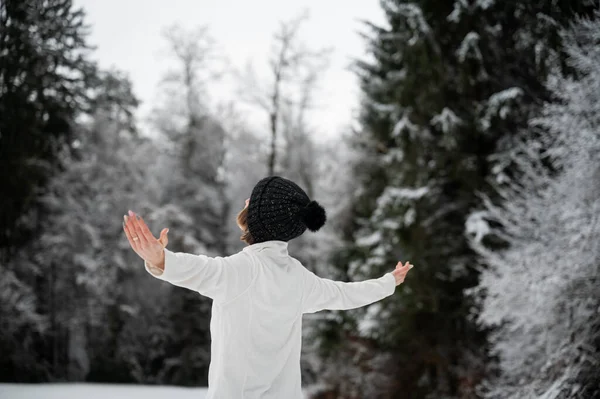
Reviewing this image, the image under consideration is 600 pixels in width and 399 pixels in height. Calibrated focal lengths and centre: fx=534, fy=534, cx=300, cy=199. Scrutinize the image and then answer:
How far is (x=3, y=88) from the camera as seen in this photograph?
9078mm

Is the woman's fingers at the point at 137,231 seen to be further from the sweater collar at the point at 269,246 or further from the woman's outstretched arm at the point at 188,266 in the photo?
the sweater collar at the point at 269,246

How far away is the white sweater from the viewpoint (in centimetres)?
184

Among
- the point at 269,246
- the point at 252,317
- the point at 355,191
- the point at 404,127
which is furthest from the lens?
the point at 355,191

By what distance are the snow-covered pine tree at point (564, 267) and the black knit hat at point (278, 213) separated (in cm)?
399

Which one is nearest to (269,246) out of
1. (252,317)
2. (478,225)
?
(252,317)

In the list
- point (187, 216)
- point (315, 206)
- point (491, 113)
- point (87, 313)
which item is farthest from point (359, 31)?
point (315, 206)

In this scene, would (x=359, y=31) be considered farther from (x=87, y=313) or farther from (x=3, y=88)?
(x=87, y=313)

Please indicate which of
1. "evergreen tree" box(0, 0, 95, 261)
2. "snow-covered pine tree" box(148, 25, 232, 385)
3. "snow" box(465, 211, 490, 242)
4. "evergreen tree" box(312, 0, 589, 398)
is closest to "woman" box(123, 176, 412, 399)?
"snow" box(465, 211, 490, 242)

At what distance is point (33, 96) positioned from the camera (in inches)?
392

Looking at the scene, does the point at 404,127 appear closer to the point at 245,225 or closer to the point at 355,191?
the point at 355,191

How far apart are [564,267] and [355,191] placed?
30.5 ft

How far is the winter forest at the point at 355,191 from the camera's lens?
6.85m

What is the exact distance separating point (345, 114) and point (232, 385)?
14.0 meters

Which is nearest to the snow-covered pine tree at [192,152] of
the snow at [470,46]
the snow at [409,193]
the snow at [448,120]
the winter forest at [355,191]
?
the winter forest at [355,191]
